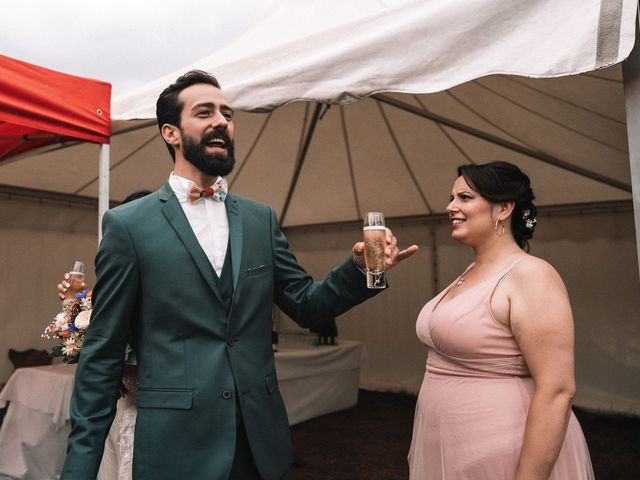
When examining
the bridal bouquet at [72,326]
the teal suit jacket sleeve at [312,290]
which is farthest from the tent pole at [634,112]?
the bridal bouquet at [72,326]

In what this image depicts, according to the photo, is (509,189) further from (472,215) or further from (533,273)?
(533,273)

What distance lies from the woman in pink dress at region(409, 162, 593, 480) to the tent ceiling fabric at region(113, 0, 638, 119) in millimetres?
411

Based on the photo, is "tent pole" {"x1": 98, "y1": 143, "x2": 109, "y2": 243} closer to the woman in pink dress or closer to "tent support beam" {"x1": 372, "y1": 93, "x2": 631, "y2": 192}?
"tent support beam" {"x1": 372, "y1": 93, "x2": 631, "y2": 192}

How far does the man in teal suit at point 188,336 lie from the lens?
1366 millimetres

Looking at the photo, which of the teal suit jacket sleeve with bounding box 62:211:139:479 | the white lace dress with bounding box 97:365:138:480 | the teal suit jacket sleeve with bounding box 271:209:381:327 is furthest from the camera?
the white lace dress with bounding box 97:365:138:480

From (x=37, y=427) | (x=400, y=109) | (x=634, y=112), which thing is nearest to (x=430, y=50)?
(x=634, y=112)

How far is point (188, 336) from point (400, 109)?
3.85m

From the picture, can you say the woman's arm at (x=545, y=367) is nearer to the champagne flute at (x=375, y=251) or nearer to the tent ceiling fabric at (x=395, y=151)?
the champagne flute at (x=375, y=251)

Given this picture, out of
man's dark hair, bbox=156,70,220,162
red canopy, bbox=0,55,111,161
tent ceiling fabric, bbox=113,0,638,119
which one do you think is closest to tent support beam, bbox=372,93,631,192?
tent ceiling fabric, bbox=113,0,638,119

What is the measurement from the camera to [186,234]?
1.47 metres

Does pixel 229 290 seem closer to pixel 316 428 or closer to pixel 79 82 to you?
pixel 79 82

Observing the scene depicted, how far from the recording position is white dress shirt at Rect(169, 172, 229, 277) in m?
1.54

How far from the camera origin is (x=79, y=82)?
2854 mm

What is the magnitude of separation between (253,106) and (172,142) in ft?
2.96
